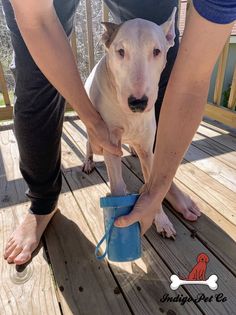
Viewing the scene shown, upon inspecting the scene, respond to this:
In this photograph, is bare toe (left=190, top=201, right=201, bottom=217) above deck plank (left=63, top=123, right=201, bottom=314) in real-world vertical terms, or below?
above

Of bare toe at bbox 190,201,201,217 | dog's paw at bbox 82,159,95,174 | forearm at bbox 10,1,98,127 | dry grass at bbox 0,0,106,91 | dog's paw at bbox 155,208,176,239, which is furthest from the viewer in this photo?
dry grass at bbox 0,0,106,91

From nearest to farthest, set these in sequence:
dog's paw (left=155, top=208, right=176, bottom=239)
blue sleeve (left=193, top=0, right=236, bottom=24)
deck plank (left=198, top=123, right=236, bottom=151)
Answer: blue sleeve (left=193, top=0, right=236, bottom=24) → dog's paw (left=155, top=208, right=176, bottom=239) → deck plank (left=198, top=123, right=236, bottom=151)

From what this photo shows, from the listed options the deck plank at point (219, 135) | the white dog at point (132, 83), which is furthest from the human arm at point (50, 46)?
the deck plank at point (219, 135)

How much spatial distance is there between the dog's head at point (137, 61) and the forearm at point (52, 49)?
5.2 inches

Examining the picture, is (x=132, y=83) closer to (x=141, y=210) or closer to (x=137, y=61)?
(x=137, y=61)

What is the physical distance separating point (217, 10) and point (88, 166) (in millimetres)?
1075

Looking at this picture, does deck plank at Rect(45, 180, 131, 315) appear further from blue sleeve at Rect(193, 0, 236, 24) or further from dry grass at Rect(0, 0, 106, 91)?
dry grass at Rect(0, 0, 106, 91)

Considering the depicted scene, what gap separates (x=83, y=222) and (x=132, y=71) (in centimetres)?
64

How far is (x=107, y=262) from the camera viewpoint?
3.29ft

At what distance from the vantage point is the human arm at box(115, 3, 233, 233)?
0.67 metres

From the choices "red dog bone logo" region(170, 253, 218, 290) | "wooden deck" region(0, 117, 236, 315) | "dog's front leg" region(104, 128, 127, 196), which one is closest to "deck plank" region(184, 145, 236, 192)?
"wooden deck" region(0, 117, 236, 315)

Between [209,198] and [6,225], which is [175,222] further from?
[6,225]

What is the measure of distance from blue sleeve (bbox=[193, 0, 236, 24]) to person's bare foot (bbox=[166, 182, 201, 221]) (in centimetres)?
76

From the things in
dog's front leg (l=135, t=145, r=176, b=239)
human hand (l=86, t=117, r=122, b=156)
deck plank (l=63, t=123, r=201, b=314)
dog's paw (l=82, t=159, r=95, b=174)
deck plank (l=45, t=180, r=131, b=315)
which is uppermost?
human hand (l=86, t=117, r=122, b=156)
